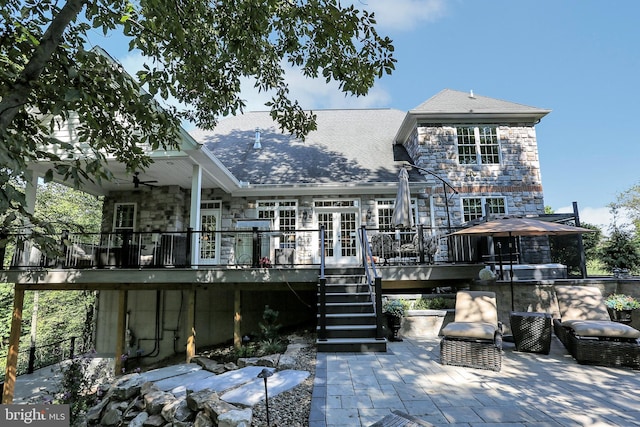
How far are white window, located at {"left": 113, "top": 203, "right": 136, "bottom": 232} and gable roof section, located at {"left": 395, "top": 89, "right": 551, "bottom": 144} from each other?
982 cm

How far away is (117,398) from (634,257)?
13261 millimetres

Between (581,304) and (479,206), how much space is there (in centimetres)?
612

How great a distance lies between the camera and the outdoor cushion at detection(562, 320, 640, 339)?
4629 millimetres

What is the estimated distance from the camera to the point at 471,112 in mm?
11180

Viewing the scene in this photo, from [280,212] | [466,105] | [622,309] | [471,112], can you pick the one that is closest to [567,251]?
[622,309]

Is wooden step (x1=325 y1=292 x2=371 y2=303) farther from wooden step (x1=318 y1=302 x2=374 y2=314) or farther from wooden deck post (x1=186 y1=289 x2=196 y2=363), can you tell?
wooden deck post (x1=186 y1=289 x2=196 y2=363)

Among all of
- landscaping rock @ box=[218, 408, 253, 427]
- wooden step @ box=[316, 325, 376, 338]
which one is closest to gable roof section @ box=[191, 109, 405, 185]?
wooden step @ box=[316, 325, 376, 338]

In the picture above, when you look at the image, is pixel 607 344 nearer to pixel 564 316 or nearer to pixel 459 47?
pixel 564 316

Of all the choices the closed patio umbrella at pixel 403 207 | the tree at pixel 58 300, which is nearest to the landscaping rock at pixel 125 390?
the closed patio umbrella at pixel 403 207

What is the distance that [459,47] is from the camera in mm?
12625

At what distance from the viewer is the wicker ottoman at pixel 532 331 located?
527 cm

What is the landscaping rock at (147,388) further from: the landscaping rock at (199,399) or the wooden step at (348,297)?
the wooden step at (348,297)

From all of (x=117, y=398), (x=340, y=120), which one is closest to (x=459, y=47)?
(x=340, y=120)

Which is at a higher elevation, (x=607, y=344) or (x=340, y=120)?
(x=340, y=120)
